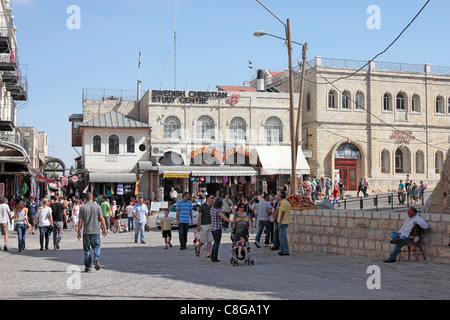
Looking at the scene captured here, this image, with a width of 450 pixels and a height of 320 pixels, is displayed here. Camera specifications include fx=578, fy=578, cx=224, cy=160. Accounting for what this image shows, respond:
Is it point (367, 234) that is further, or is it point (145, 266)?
point (367, 234)

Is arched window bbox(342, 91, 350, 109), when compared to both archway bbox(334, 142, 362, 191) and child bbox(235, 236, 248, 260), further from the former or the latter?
child bbox(235, 236, 248, 260)

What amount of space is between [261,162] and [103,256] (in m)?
26.2

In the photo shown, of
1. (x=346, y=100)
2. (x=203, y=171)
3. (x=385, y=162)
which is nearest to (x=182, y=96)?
(x=203, y=171)

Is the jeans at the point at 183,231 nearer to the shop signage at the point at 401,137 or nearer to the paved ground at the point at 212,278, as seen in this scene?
the paved ground at the point at 212,278

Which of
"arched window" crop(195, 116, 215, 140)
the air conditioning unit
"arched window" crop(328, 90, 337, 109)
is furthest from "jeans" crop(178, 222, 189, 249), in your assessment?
"arched window" crop(328, 90, 337, 109)

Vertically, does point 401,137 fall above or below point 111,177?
above

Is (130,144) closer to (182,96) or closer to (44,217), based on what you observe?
(182,96)

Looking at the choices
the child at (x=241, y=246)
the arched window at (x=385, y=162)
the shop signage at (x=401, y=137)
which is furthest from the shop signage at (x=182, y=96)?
the child at (x=241, y=246)

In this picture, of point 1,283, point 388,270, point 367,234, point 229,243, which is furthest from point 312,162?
point 1,283

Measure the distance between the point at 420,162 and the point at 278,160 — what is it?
1304 centimetres

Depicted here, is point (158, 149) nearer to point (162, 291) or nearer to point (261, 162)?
point (261, 162)

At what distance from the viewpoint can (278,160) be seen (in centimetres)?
4206

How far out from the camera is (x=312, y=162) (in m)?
43.8

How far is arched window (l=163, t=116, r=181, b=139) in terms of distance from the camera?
138 feet
